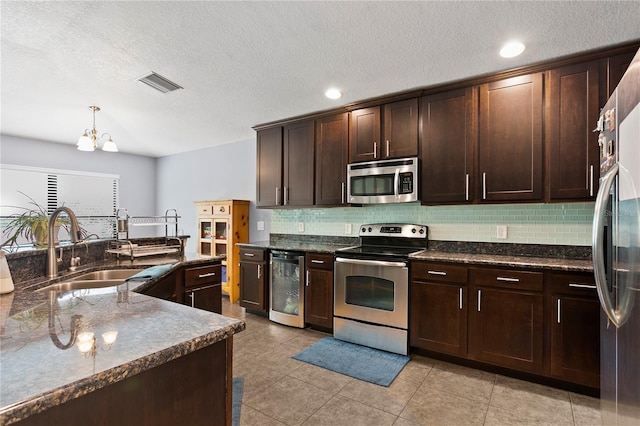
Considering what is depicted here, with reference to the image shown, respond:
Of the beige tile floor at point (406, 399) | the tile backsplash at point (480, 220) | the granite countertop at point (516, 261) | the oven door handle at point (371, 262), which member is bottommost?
the beige tile floor at point (406, 399)

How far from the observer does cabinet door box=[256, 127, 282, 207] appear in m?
4.00

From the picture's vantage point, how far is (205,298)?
2.63 metres

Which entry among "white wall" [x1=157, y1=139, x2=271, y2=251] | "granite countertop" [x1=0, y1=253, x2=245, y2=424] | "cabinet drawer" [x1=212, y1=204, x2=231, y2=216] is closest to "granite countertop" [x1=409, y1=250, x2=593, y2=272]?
"granite countertop" [x1=0, y1=253, x2=245, y2=424]

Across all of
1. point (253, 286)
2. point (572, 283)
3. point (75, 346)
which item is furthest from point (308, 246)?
point (75, 346)

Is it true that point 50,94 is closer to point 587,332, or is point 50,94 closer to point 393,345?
point 393,345

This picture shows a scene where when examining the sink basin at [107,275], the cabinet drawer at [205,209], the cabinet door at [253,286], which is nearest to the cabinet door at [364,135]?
the cabinet door at [253,286]

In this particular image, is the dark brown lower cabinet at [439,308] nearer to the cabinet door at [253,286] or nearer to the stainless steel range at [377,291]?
the stainless steel range at [377,291]

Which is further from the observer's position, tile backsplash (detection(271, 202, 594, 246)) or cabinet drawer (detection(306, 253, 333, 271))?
cabinet drawer (detection(306, 253, 333, 271))

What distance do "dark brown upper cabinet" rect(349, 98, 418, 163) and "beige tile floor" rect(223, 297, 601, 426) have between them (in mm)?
1999

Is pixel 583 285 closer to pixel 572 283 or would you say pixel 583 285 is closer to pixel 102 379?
pixel 572 283

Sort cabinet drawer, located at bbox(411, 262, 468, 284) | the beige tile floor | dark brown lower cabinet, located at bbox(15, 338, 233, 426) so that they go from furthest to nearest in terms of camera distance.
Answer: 1. cabinet drawer, located at bbox(411, 262, 468, 284)
2. the beige tile floor
3. dark brown lower cabinet, located at bbox(15, 338, 233, 426)

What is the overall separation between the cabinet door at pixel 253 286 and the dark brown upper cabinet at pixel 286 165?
2.71 feet

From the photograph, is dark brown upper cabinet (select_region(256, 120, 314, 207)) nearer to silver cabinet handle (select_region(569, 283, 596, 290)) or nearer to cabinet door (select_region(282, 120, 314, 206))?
cabinet door (select_region(282, 120, 314, 206))

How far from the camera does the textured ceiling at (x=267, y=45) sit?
186cm
